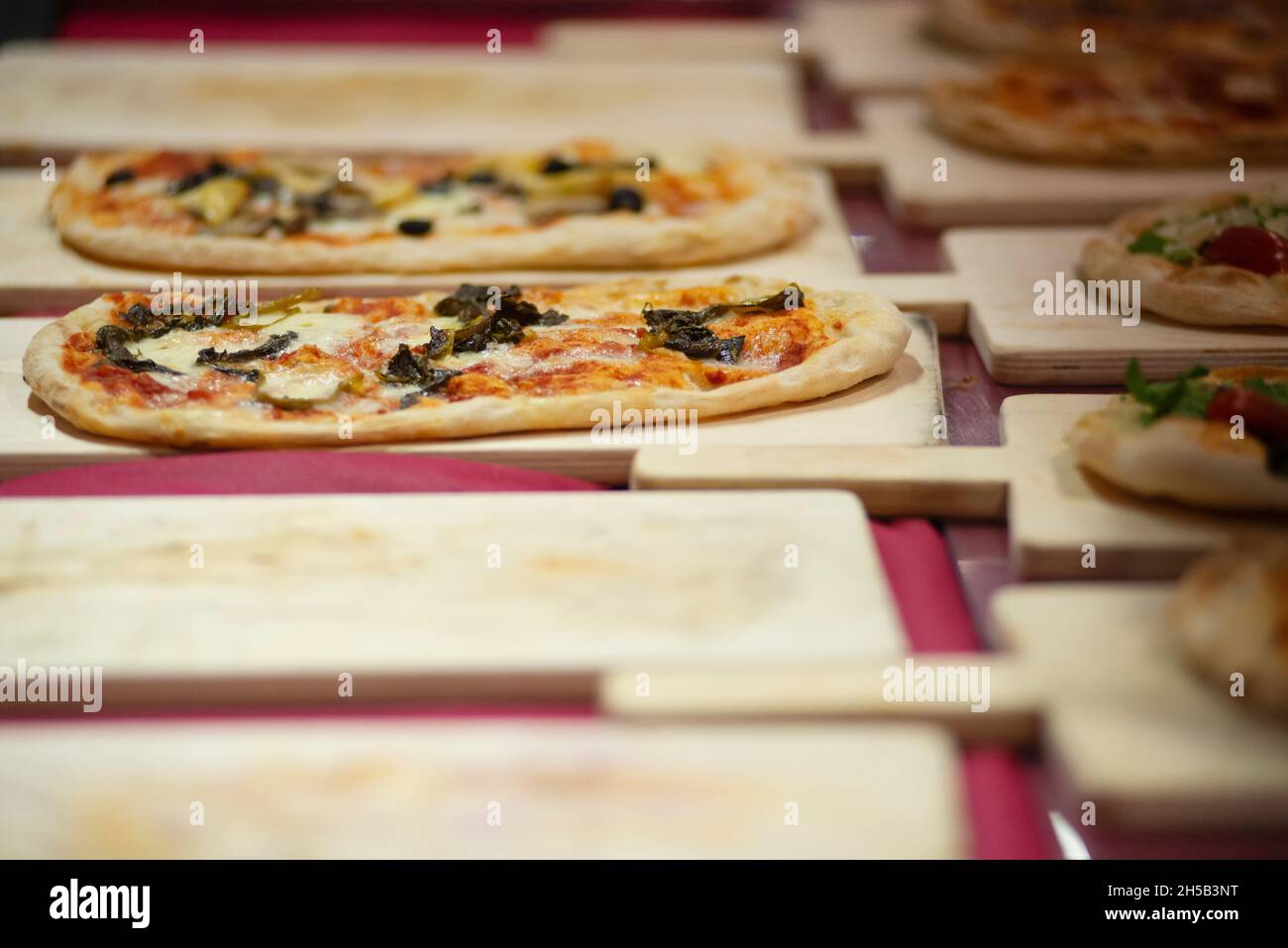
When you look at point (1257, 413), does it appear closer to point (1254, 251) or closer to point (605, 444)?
point (1254, 251)

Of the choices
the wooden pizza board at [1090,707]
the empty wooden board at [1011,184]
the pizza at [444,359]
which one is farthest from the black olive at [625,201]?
the wooden pizza board at [1090,707]

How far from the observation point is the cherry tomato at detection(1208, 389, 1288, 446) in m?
2.34

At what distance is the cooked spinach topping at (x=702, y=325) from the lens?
115 inches

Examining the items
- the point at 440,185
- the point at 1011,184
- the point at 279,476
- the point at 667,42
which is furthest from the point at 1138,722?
the point at 667,42

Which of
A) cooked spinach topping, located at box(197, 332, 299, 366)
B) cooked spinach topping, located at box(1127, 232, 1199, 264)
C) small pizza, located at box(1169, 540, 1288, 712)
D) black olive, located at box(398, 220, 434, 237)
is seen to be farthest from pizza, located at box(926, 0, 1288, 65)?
small pizza, located at box(1169, 540, 1288, 712)

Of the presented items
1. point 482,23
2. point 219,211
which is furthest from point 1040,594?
point 482,23

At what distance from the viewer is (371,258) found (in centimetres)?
349

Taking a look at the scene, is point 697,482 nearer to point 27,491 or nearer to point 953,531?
point 953,531

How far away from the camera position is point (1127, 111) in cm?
454

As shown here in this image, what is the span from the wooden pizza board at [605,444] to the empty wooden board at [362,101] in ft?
5.97

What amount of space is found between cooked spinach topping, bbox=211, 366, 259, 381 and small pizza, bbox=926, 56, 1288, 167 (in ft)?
8.87

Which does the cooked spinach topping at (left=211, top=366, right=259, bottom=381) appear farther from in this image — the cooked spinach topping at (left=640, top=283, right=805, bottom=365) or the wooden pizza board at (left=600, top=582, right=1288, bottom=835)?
the wooden pizza board at (left=600, top=582, right=1288, bottom=835)
